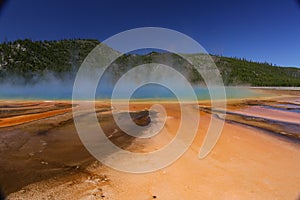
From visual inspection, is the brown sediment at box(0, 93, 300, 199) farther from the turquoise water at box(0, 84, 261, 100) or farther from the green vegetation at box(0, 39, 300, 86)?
the green vegetation at box(0, 39, 300, 86)

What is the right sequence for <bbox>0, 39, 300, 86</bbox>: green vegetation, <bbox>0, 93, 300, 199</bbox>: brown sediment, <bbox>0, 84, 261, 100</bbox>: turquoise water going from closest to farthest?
1. <bbox>0, 93, 300, 199</bbox>: brown sediment
2. <bbox>0, 84, 261, 100</bbox>: turquoise water
3. <bbox>0, 39, 300, 86</bbox>: green vegetation

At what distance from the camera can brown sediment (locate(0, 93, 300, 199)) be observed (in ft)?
8.26

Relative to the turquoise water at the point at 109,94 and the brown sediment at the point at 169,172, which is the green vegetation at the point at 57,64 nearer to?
the turquoise water at the point at 109,94

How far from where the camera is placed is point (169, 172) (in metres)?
3.12

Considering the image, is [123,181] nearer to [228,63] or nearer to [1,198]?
[1,198]

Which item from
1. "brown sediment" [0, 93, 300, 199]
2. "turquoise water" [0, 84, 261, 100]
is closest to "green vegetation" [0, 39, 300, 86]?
"turquoise water" [0, 84, 261, 100]

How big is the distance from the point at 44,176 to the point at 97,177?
2.69 ft

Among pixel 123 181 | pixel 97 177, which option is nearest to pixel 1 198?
pixel 97 177

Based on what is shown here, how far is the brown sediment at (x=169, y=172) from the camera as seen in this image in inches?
99.1

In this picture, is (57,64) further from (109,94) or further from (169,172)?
(169,172)

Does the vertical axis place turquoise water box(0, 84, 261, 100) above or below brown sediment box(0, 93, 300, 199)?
above

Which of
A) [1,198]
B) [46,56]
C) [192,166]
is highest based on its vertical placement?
[46,56]

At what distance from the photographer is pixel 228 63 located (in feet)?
299

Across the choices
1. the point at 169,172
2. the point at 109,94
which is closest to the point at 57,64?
the point at 109,94
